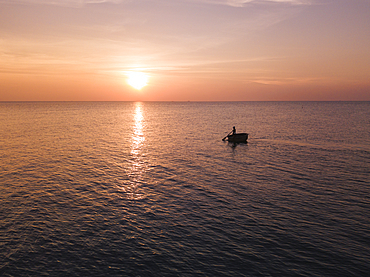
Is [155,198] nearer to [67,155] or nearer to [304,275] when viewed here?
[304,275]

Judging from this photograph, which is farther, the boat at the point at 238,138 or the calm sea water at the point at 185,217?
the boat at the point at 238,138

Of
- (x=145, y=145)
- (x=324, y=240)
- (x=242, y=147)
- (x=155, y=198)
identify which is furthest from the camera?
(x=145, y=145)

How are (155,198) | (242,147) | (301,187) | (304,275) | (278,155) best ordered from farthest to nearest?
(242,147), (278,155), (301,187), (155,198), (304,275)

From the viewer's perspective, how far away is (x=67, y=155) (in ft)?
146

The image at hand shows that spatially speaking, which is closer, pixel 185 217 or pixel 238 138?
pixel 185 217

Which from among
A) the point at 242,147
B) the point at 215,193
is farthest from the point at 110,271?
the point at 242,147

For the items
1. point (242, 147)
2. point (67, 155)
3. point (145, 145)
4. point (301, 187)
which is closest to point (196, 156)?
point (242, 147)

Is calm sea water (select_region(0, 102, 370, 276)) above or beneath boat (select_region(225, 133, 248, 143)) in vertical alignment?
beneath

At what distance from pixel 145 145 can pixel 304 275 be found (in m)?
47.1

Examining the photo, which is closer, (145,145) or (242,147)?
(242,147)

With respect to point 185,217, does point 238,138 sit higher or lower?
higher

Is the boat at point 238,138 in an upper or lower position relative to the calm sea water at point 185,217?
upper

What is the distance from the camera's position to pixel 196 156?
44938 mm

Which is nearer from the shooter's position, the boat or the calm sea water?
the calm sea water
